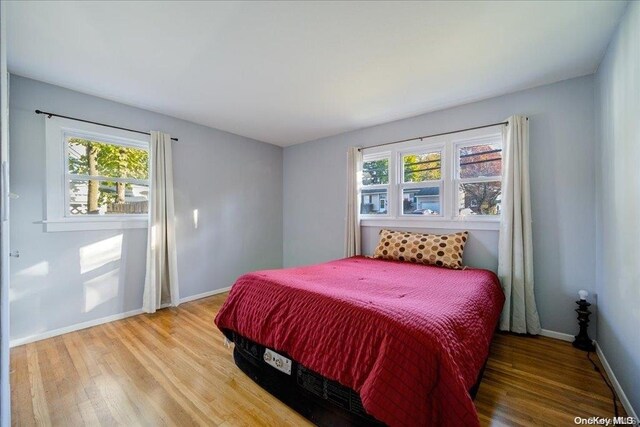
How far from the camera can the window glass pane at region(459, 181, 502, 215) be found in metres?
2.80

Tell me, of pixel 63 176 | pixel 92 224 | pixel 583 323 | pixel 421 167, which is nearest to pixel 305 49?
pixel 421 167

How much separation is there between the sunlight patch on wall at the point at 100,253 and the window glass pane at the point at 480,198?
3.85m

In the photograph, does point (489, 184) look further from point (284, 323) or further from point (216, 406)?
point (216, 406)

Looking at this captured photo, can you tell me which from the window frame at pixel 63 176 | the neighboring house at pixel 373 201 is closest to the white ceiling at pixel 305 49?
the window frame at pixel 63 176

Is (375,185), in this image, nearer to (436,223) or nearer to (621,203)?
(436,223)

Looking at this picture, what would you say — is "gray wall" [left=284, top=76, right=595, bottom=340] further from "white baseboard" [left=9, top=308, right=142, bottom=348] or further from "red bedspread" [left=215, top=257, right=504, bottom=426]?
"white baseboard" [left=9, top=308, right=142, bottom=348]

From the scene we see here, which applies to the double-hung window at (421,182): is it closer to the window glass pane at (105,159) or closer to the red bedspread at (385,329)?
the red bedspread at (385,329)

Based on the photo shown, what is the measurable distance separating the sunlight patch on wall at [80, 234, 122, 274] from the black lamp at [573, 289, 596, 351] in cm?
450

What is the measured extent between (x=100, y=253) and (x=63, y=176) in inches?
32.8

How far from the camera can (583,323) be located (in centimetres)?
224

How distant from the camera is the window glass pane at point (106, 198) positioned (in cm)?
271

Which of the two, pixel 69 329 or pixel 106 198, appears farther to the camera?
pixel 106 198

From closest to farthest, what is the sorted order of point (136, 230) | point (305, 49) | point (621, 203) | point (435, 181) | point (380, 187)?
point (621, 203) → point (305, 49) → point (136, 230) → point (435, 181) → point (380, 187)

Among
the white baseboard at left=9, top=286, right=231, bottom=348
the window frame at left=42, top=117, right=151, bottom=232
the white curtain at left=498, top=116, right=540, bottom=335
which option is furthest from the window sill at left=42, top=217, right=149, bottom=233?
the white curtain at left=498, top=116, right=540, bottom=335
